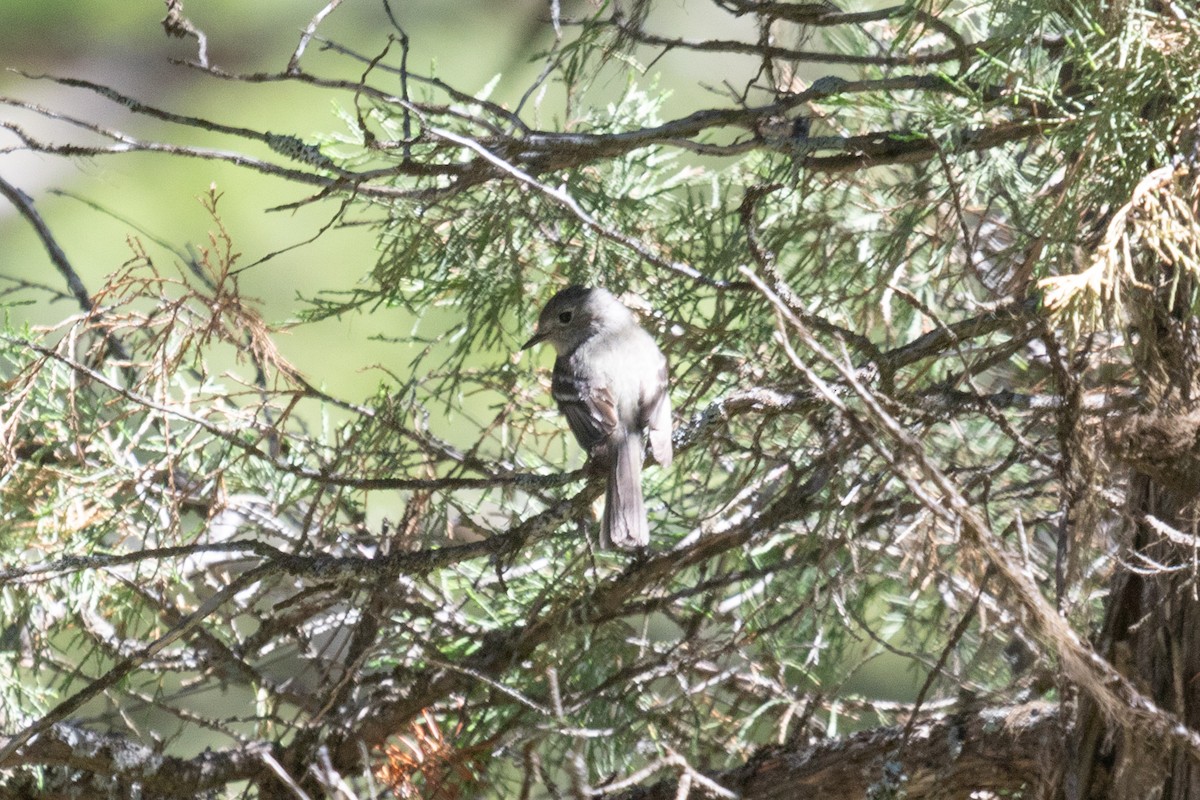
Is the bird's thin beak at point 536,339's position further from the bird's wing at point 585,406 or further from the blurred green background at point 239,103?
the blurred green background at point 239,103

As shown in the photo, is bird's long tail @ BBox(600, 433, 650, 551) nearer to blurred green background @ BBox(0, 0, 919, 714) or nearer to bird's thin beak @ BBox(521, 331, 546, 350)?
bird's thin beak @ BBox(521, 331, 546, 350)

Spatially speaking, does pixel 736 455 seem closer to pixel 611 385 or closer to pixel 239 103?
pixel 611 385

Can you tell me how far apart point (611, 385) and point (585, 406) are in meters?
0.08

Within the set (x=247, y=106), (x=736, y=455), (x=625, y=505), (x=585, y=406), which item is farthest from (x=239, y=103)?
(x=625, y=505)

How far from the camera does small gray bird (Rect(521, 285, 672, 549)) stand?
2408mm

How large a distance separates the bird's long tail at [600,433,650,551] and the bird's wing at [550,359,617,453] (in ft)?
0.25

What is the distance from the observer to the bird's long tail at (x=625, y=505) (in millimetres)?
2275

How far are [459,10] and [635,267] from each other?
10.3 ft

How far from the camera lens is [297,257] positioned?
5.29 metres

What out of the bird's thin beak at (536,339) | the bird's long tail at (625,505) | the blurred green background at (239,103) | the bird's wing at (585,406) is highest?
the blurred green background at (239,103)

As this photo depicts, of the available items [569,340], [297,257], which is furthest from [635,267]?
[297,257]

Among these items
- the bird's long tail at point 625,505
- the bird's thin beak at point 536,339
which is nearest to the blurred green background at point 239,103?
the bird's thin beak at point 536,339

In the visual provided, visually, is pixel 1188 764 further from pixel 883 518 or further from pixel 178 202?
pixel 178 202

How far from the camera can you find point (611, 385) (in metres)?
2.66
